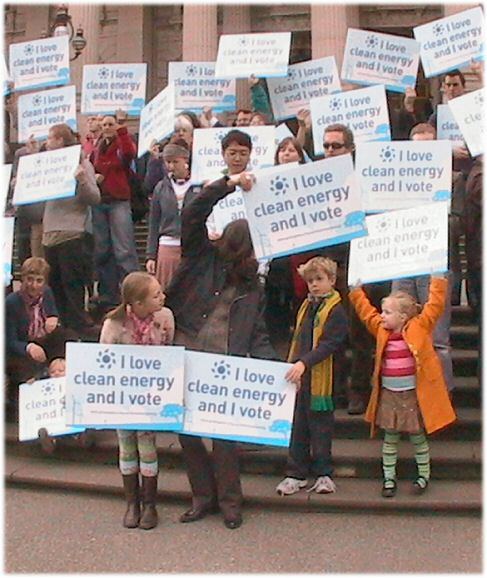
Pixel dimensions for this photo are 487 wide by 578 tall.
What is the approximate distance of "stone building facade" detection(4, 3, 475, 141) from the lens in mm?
24848

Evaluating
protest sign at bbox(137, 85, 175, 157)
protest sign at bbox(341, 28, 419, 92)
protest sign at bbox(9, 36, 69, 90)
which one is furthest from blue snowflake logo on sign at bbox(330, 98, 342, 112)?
protest sign at bbox(9, 36, 69, 90)

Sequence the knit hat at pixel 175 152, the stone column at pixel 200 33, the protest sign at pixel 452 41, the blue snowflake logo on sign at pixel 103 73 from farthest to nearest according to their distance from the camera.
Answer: the stone column at pixel 200 33 → the blue snowflake logo on sign at pixel 103 73 → the protest sign at pixel 452 41 → the knit hat at pixel 175 152

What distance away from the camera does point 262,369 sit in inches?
196

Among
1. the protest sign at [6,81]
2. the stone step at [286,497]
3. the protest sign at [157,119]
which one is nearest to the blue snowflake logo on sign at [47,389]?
the stone step at [286,497]

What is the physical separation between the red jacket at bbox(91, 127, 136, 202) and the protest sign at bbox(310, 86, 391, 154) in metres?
1.72

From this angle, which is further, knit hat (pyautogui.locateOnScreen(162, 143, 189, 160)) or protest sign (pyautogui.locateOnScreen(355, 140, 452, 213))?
knit hat (pyautogui.locateOnScreen(162, 143, 189, 160))

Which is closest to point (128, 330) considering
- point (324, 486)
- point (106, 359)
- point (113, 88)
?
point (106, 359)

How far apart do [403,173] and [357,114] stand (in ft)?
5.65

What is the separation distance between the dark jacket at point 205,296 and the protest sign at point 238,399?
1.09 feet

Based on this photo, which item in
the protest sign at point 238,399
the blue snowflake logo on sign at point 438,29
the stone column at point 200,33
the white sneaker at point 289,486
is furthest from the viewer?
the stone column at point 200,33

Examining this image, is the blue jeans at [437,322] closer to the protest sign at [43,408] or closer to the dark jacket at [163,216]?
the dark jacket at [163,216]

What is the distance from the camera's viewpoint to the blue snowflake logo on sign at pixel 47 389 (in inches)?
228

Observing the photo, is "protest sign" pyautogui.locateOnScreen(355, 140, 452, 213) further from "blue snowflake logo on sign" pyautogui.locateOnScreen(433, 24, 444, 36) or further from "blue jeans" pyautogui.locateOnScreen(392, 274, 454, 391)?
"blue snowflake logo on sign" pyautogui.locateOnScreen(433, 24, 444, 36)

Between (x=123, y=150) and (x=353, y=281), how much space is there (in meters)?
2.95
